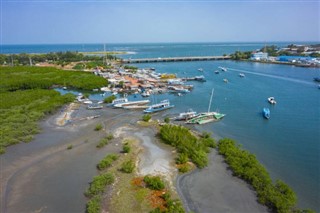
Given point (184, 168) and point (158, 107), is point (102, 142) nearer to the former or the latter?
point (184, 168)

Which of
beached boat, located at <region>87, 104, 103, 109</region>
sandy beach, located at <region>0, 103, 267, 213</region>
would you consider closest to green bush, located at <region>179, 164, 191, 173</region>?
sandy beach, located at <region>0, 103, 267, 213</region>

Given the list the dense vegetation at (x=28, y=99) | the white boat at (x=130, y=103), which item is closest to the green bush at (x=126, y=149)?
the dense vegetation at (x=28, y=99)

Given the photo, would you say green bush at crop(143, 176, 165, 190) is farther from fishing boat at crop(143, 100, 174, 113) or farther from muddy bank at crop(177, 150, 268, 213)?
fishing boat at crop(143, 100, 174, 113)

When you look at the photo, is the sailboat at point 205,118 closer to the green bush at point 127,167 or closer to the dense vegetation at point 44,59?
the green bush at point 127,167

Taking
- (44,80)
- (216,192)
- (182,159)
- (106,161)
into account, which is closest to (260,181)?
(216,192)

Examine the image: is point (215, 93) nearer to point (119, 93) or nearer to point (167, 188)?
point (119, 93)

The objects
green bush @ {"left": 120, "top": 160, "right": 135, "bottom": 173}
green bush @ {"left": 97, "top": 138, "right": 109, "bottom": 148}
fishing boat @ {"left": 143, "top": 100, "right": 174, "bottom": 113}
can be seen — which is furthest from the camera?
fishing boat @ {"left": 143, "top": 100, "right": 174, "bottom": 113}
